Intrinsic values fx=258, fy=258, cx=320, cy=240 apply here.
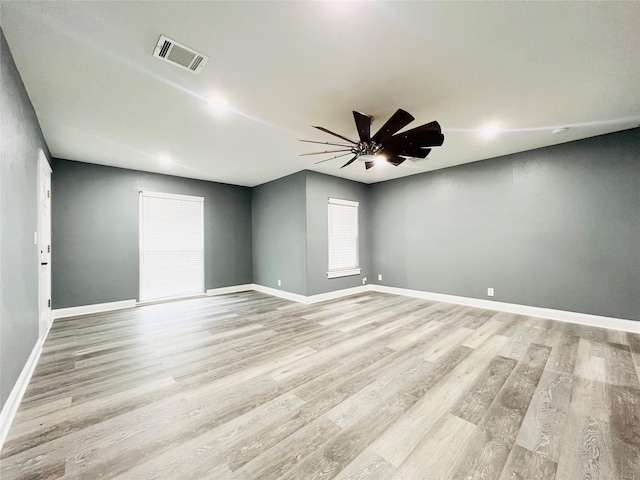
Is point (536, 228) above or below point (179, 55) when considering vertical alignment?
below

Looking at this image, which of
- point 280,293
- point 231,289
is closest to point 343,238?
point 280,293

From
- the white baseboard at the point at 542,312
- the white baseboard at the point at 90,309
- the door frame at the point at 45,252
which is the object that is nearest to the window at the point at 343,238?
the white baseboard at the point at 542,312

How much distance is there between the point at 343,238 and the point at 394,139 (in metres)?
3.49

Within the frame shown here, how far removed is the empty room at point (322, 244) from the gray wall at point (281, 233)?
11cm

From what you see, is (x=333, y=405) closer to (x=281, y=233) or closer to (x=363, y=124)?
(x=363, y=124)

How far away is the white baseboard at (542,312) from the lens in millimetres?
3471

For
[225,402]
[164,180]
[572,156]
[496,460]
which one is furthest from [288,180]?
[496,460]

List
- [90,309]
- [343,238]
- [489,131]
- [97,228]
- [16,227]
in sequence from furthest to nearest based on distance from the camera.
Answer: [343,238] < [97,228] < [90,309] < [489,131] < [16,227]

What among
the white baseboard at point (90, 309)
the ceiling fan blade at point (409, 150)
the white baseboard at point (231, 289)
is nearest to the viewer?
the ceiling fan blade at point (409, 150)

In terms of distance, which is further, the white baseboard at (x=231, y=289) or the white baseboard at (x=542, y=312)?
the white baseboard at (x=231, y=289)

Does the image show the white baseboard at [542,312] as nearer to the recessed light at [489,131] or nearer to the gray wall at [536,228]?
the gray wall at [536,228]

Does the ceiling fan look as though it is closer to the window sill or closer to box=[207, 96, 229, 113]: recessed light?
box=[207, 96, 229, 113]: recessed light

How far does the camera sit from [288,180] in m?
5.62

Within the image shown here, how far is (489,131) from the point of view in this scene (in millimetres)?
3439
